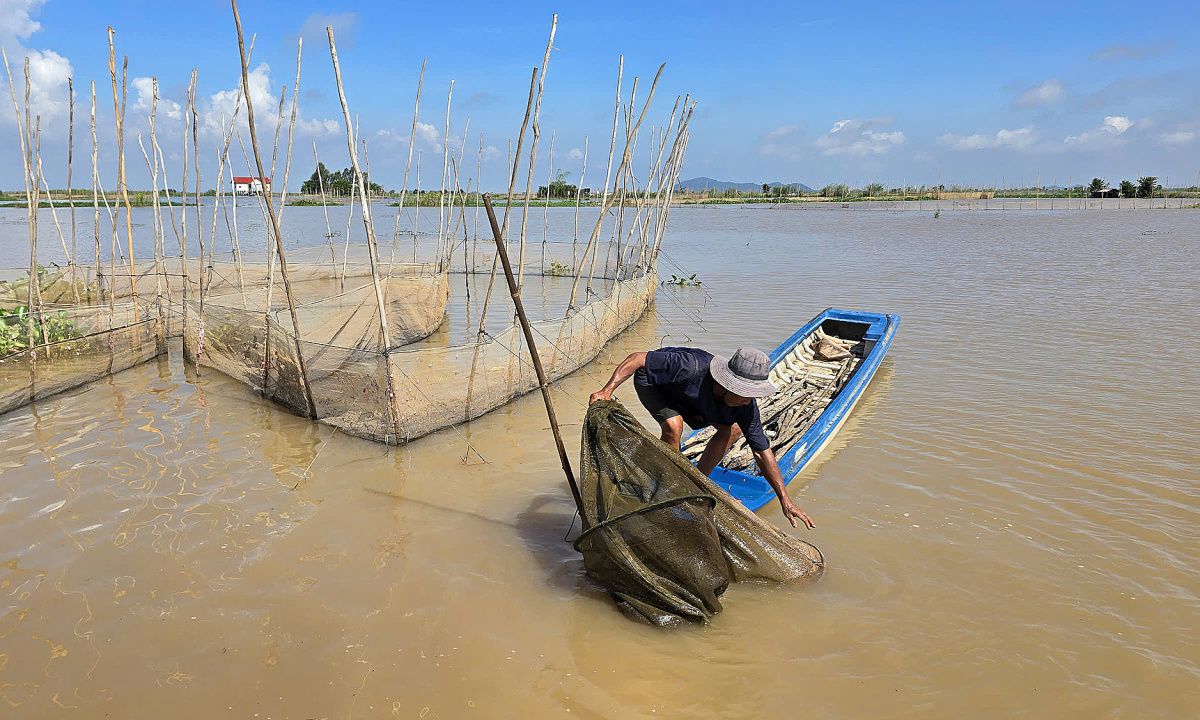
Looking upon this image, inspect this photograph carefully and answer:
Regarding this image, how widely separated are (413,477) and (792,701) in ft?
8.24

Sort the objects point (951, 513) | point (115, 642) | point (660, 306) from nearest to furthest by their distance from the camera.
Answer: point (115, 642) < point (951, 513) < point (660, 306)

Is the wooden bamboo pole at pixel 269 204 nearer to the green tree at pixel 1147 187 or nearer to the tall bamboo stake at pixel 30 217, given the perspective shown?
the tall bamboo stake at pixel 30 217

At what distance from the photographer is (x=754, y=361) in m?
2.95

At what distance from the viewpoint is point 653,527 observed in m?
2.64

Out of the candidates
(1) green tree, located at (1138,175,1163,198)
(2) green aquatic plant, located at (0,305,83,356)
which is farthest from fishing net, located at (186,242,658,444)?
(1) green tree, located at (1138,175,1163,198)

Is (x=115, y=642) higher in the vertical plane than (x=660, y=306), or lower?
lower

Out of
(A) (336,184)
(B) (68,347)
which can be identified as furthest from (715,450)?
(A) (336,184)

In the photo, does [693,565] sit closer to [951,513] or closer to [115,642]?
[951,513]

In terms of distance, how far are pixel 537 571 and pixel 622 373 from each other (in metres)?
1.00

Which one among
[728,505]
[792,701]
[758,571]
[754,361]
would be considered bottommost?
[792,701]

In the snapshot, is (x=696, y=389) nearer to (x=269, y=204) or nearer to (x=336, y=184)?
(x=269, y=204)

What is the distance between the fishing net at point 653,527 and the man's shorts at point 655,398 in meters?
0.51

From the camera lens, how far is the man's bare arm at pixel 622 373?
2.98 metres

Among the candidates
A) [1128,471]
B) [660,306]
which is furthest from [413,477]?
[660,306]
